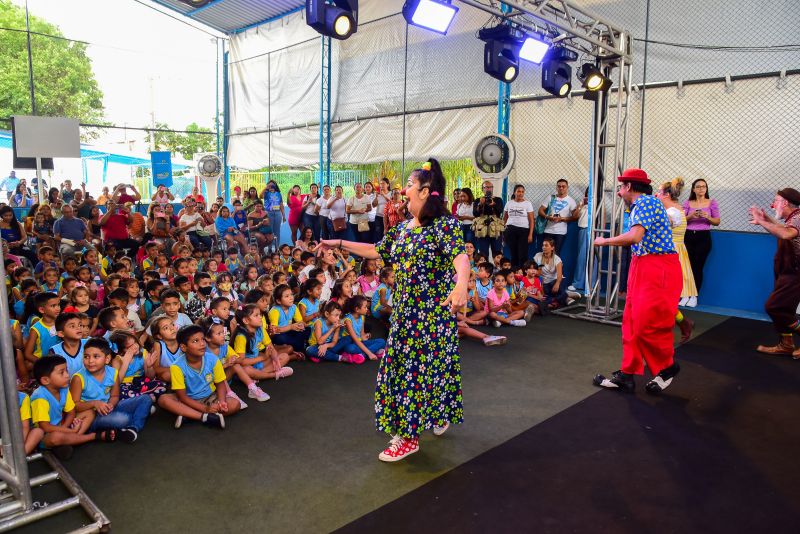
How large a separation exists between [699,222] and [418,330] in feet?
17.5

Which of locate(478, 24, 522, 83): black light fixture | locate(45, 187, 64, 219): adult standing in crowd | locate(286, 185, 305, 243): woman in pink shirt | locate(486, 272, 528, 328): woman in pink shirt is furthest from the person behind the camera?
locate(286, 185, 305, 243): woman in pink shirt

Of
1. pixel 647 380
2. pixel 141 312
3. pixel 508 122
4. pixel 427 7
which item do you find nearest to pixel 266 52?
pixel 508 122

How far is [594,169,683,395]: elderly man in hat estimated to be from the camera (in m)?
3.82

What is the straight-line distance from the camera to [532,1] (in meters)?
5.75

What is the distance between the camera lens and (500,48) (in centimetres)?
659

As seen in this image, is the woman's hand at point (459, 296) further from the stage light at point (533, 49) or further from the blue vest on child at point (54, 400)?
the stage light at point (533, 49)

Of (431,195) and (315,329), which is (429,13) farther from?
(431,195)

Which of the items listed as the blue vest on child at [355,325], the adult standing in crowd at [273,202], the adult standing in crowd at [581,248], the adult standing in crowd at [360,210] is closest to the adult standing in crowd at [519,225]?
the adult standing in crowd at [581,248]

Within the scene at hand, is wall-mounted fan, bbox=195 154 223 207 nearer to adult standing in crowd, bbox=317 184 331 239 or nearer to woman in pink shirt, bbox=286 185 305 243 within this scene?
woman in pink shirt, bbox=286 185 305 243

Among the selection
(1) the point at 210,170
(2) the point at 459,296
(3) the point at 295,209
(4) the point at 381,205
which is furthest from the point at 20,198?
(2) the point at 459,296

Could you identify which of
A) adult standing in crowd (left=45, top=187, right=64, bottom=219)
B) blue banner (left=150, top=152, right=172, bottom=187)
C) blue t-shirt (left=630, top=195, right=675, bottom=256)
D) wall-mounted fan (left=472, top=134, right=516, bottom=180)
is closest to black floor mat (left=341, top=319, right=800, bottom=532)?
blue t-shirt (left=630, top=195, right=675, bottom=256)

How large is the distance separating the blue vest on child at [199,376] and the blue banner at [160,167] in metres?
9.79

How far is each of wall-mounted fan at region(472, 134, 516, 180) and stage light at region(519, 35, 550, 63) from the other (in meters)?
1.36

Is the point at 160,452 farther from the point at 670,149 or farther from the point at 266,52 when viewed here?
the point at 266,52
